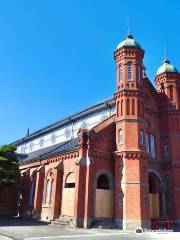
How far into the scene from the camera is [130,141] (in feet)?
96.9

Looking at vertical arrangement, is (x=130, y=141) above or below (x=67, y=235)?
above

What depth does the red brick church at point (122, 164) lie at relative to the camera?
27594 millimetres

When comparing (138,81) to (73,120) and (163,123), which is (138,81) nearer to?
(163,123)

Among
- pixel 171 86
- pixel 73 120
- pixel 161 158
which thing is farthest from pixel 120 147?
pixel 73 120

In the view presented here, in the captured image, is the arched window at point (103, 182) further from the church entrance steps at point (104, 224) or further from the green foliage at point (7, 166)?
the green foliage at point (7, 166)

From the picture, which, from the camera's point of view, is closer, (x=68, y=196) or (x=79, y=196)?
(x=79, y=196)

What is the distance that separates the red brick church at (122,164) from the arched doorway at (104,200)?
0.09 m

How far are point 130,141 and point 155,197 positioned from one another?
8.14m

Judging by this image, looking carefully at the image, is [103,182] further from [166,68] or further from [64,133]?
[166,68]

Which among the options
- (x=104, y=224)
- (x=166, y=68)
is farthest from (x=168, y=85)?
(x=104, y=224)

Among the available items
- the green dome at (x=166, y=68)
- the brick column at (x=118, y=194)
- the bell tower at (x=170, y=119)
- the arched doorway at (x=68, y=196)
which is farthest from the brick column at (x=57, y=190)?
the green dome at (x=166, y=68)

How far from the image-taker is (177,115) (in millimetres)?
35344

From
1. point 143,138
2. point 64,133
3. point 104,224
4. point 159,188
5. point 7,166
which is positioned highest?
point 64,133

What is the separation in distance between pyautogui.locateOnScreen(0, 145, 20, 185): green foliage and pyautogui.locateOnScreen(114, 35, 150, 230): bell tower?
13435 mm
